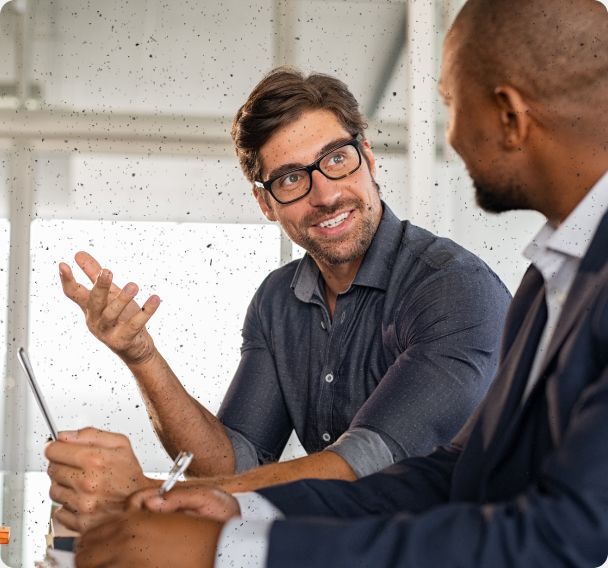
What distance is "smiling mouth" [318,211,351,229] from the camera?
60.7 inches

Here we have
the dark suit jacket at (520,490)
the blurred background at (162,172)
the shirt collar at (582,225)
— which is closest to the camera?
the dark suit jacket at (520,490)

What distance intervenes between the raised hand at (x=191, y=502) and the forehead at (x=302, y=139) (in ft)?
2.64

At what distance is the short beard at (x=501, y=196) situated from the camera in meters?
0.82

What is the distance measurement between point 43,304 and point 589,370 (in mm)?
2658

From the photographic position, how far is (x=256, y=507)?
88 centimetres

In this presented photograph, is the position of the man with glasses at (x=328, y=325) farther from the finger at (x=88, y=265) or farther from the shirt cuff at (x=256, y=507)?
the shirt cuff at (x=256, y=507)

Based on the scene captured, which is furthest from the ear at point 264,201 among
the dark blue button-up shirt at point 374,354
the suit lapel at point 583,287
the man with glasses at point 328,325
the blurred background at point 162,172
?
the blurred background at point 162,172

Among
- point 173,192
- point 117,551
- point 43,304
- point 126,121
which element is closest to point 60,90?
point 126,121

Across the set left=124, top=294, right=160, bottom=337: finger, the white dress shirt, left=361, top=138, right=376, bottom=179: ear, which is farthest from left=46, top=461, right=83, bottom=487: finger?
left=361, top=138, right=376, bottom=179: ear

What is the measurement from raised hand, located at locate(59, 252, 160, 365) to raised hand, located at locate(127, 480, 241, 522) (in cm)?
42

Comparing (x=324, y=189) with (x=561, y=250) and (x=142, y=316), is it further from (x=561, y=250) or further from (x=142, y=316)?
(x=561, y=250)

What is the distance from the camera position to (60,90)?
10.6ft

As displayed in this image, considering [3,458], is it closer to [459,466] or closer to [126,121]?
[126,121]

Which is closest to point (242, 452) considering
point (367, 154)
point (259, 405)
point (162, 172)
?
point (259, 405)
